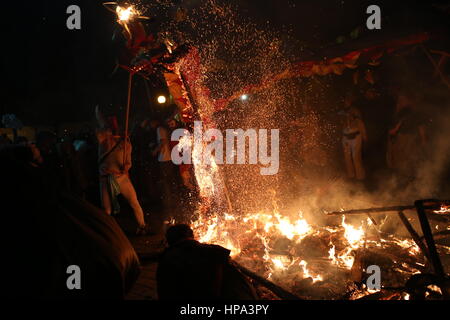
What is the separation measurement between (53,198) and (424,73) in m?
8.72

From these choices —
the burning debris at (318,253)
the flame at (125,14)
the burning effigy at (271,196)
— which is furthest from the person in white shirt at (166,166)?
the flame at (125,14)

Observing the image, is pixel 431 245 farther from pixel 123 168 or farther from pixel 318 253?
pixel 123 168

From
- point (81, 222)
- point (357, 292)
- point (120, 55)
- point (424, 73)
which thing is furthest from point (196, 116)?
point (424, 73)

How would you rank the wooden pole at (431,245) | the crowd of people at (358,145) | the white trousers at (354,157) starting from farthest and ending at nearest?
the white trousers at (354,157) → the crowd of people at (358,145) → the wooden pole at (431,245)

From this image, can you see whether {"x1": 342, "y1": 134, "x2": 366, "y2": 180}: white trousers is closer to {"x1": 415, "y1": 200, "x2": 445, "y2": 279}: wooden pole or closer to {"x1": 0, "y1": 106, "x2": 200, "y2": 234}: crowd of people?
{"x1": 0, "y1": 106, "x2": 200, "y2": 234}: crowd of people

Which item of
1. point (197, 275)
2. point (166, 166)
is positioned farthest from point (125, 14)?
point (197, 275)

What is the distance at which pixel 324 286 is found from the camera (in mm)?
3920

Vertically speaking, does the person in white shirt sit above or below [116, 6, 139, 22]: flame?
below

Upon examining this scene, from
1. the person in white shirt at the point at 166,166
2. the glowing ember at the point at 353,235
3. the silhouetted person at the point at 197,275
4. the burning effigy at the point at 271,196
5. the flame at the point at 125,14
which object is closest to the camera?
the silhouetted person at the point at 197,275

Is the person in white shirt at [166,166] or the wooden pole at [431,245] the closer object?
the wooden pole at [431,245]

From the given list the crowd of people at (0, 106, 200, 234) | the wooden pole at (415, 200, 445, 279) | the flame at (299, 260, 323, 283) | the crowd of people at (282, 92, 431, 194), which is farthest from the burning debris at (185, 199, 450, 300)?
the crowd of people at (282, 92, 431, 194)

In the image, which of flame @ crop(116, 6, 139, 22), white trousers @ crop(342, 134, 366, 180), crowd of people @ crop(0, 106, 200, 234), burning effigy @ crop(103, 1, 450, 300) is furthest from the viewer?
white trousers @ crop(342, 134, 366, 180)

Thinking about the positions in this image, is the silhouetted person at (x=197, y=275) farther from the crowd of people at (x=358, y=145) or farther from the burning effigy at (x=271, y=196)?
the crowd of people at (x=358, y=145)
